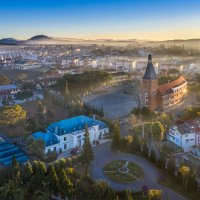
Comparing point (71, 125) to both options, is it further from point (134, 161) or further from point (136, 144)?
point (134, 161)

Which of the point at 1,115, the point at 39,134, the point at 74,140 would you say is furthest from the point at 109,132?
the point at 1,115

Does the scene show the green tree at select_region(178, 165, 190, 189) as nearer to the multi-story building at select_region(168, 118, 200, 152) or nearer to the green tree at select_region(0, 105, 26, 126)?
the multi-story building at select_region(168, 118, 200, 152)

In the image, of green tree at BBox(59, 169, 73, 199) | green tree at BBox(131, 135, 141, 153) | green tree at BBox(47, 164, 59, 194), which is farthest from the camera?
green tree at BBox(131, 135, 141, 153)

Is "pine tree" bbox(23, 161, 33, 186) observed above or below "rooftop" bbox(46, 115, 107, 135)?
below

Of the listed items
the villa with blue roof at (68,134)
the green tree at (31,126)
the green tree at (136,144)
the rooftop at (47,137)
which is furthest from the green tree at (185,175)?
the green tree at (31,126)

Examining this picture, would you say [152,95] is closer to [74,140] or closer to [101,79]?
[74,140]

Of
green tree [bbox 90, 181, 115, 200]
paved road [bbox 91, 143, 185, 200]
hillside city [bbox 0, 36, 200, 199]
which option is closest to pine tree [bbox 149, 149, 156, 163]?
hillside city [bbox 0, 36, 200, 199]
